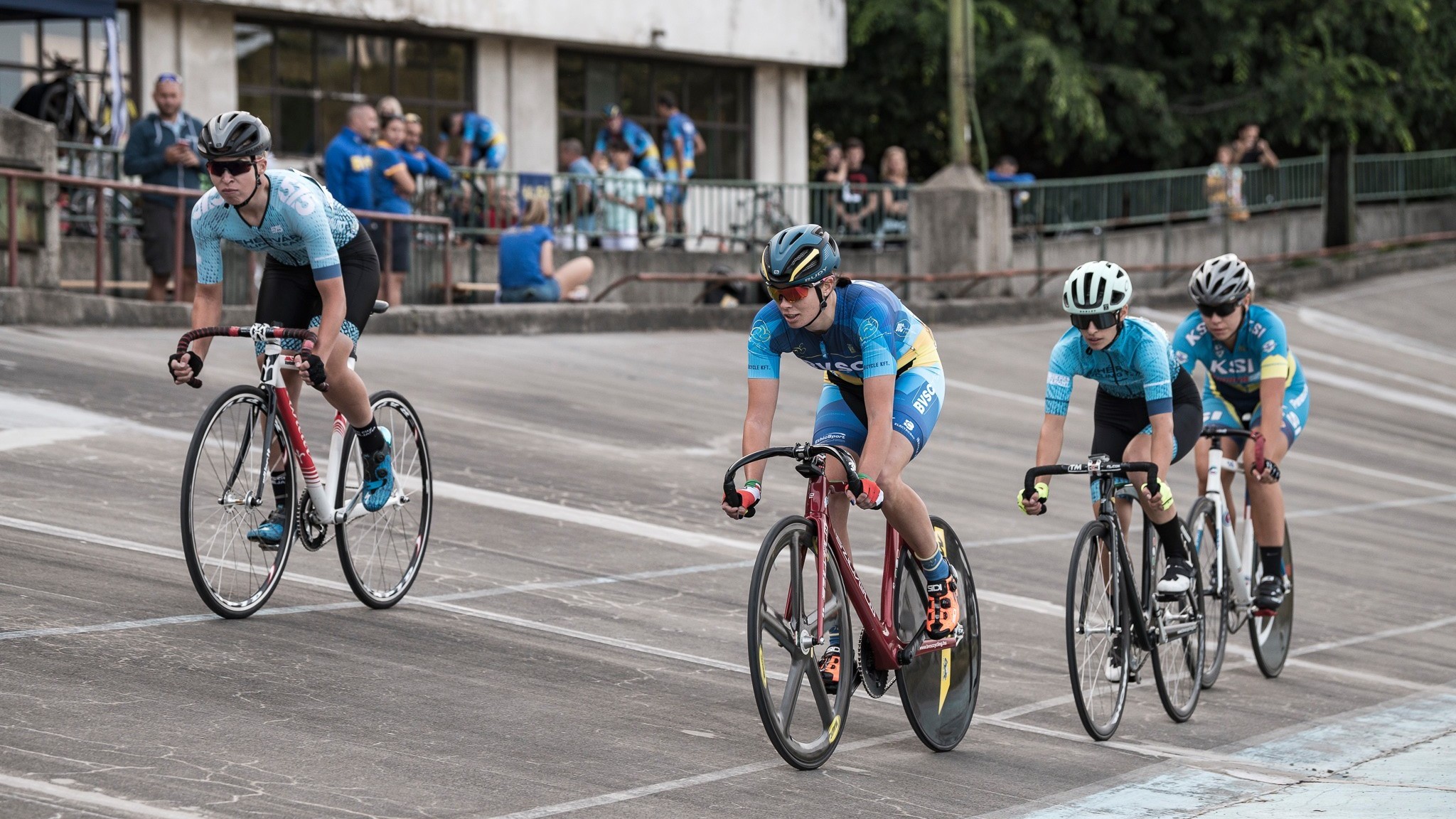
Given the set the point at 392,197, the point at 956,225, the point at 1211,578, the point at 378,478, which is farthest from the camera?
the point at 956,225

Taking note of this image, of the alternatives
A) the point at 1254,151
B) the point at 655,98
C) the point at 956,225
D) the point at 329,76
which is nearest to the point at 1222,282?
the point at 956,225

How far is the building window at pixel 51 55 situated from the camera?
813 inches

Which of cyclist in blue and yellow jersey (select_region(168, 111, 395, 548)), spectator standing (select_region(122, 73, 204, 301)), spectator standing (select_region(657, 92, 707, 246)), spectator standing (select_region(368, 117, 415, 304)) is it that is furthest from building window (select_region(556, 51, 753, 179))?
cyclist in blue and yellow jersey (select_region(168, 111, 395, 548))

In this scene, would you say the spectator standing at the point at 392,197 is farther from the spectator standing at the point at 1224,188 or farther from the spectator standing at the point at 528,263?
the spectator standing at the point at 1224,188

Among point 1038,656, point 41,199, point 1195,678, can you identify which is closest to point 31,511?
point 1038,656

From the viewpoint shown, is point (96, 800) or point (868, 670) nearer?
point (96, 800)

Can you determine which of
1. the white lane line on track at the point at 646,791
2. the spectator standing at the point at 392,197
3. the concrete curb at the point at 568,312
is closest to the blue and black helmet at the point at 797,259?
the white lane line on track at the point at 646,791

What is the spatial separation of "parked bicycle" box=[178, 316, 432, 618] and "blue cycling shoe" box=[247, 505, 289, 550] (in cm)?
2

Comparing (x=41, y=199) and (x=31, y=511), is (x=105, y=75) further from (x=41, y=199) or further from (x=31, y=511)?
(x=31, y=511)

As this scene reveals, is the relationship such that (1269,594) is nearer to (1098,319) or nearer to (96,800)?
(1098,319)

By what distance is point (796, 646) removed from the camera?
600cm

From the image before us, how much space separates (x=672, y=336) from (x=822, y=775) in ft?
45.9

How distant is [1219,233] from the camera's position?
100ft

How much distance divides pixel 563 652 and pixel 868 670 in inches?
61.1
